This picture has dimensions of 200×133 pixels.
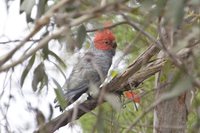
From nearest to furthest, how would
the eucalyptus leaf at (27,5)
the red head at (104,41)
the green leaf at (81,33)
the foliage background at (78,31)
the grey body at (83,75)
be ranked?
1. the foliage background at (78,31)
2. the green leaf at (81,33)
3. the eucalyptus leaf at (27,5)
4. the grey body at (83,75)
5. the red head at (104,41)

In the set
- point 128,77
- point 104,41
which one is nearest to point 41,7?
point 128,77

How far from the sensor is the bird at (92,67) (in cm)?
331

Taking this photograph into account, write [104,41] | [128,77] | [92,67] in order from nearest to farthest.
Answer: [128,77] < [92,67] < [104,41]

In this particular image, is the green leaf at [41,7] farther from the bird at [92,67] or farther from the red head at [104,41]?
the red head at [104,41]

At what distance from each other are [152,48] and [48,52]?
0.72 meters

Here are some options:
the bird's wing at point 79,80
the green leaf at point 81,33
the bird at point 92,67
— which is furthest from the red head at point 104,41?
the green leaf at point 81,33

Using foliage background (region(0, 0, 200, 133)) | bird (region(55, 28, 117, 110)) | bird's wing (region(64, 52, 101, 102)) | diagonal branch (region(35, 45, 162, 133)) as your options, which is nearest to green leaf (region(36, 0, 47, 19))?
foliage background (region(0, 0, 200, 133))

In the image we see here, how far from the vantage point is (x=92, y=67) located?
11.3 feet

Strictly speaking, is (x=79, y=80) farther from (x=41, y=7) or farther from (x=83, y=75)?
(x=41, y=7)

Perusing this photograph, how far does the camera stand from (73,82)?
357cm

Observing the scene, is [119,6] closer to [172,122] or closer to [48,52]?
[48,52]

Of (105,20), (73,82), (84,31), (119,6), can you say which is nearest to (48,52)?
(84,31)

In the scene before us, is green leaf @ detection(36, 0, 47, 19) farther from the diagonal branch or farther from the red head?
the red head

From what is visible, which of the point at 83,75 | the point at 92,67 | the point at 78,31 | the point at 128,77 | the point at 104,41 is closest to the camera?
the point at 78,31
